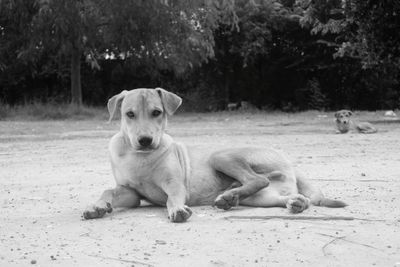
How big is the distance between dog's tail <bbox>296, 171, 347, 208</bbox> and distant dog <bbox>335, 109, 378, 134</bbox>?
1064 cm

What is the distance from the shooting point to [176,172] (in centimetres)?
615

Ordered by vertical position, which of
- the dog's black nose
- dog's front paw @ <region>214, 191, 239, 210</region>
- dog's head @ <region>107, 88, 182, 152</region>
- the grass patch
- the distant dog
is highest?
dog's head @ <region>107, 88, 182, 152</region>

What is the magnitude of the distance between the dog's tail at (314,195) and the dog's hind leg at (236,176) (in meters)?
0.32

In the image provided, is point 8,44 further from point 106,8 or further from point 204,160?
point 204,160

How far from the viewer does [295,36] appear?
30.0 meters

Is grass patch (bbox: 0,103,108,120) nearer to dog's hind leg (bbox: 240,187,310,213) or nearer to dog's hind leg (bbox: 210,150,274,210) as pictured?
dog's hind leg (bbox: 210,150,274,210)

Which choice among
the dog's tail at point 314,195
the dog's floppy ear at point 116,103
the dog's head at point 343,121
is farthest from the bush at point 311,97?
the dog's floppy ear at point 116,103

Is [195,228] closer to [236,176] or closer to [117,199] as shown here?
[236,176]

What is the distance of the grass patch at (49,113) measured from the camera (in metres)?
22.6

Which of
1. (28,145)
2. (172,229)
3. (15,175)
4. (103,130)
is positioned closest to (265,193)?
(172,229)

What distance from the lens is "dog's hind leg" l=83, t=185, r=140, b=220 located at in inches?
233

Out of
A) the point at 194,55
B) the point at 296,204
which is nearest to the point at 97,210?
the point at 296,204

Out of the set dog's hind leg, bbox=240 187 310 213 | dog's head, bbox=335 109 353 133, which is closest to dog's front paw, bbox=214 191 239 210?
dog's hind leg, bbox=240 187 310 213

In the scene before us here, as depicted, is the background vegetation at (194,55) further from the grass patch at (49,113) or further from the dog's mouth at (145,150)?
the dog's mouth at (145,150)
